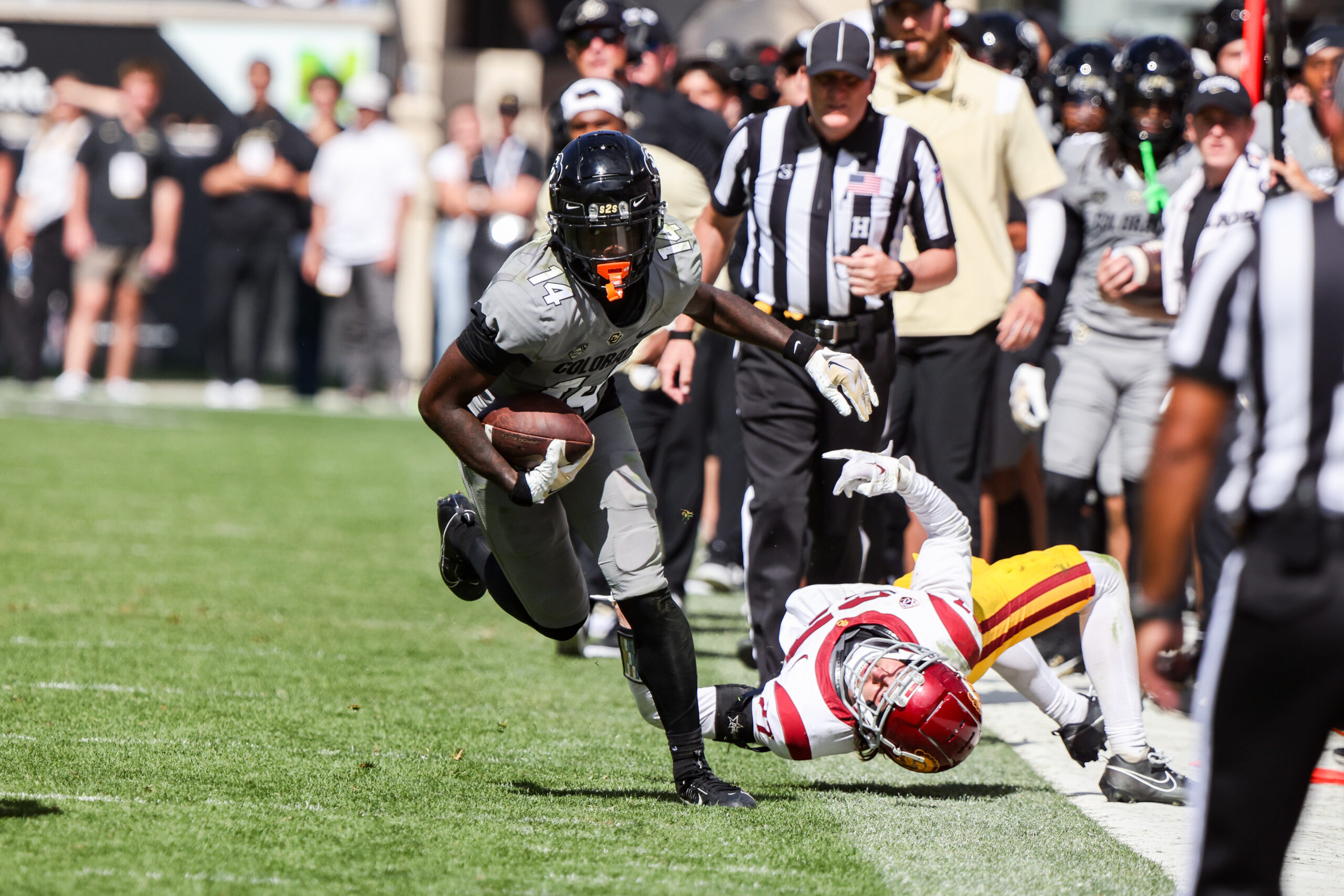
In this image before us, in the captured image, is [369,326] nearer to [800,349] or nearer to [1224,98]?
[1224,98]

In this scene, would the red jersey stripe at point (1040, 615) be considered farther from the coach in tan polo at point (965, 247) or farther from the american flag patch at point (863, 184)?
the american flag patch at point (863, 184)

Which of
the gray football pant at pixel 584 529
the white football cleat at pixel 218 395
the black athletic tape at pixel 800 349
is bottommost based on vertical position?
the white football cleat at pixel 218 395

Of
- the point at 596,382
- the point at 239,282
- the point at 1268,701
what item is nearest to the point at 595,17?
the point at 596,382

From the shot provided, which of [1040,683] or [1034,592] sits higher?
[1034,592]

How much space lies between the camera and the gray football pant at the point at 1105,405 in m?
5.89

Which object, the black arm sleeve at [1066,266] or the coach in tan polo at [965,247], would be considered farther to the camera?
the black arm sleeve at [1066,266]

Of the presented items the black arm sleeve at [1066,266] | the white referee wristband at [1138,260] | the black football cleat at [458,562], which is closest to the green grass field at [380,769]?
the black football cleat at [458,562]

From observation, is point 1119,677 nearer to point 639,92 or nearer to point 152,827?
point 152,827

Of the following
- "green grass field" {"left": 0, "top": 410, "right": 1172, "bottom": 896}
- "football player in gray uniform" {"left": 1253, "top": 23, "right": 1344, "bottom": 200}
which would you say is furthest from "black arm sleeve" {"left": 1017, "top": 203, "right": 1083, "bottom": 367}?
"green grass field" {"left": 0, "top": 410, "right": 1172, "bottom": 896}

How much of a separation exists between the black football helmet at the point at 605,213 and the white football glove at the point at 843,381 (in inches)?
22.8

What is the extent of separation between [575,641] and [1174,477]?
12.6ft

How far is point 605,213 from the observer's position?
3.93m

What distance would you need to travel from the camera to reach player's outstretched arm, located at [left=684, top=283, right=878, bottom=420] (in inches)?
171

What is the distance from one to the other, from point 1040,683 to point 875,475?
784mm
